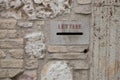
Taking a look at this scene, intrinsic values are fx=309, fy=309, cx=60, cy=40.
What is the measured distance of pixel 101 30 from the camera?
9.82 ft

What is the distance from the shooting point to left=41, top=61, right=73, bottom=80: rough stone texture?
3.01 meters

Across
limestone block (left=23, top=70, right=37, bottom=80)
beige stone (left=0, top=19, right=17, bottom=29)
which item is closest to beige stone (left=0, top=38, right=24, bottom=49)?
beige stone (left=0, top=19, right=17, bottom=29)

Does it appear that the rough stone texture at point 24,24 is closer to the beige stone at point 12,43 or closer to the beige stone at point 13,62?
the beige stone at point 12,43

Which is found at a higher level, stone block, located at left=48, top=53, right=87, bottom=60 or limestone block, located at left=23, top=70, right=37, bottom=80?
stone block, located at left=48, top=53, right=87, bottom=60

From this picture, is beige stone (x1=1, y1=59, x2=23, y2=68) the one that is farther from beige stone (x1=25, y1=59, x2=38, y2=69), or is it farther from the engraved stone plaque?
the engraved stone plaque

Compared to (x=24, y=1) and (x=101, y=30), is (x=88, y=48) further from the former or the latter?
(x=24, y=1)

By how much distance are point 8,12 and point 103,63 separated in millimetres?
1049

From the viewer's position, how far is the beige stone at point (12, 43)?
300 cm

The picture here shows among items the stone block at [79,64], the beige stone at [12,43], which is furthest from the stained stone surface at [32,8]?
the stone block at [79,64]

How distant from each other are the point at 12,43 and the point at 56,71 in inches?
20.0

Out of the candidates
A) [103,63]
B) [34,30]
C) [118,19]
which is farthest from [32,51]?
Result: [118,19]

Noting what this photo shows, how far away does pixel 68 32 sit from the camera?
3.03m

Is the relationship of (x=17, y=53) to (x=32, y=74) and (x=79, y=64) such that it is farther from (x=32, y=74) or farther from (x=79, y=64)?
(x=79, y=64)

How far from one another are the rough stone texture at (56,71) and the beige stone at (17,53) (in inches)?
10.2
